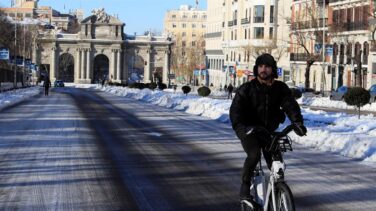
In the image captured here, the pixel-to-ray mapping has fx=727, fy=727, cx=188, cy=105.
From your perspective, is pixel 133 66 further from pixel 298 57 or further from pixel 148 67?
pixel 298 57

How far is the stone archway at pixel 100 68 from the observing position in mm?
144375

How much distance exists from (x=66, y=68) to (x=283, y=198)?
145112 mm

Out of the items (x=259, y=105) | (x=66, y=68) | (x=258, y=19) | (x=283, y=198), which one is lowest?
(x=283, y=198)

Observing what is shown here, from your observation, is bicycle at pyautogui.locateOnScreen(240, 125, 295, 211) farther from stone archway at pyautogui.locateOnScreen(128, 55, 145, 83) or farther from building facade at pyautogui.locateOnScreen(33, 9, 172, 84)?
stone archway at pyautogui.locateOnScreen(128, 55, 145, 83)

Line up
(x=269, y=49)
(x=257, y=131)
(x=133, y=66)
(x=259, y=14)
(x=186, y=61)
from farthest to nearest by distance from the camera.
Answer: (x=133, y=66) < (x=186, y=61) < (x=259, y=14) < (x=269, y=49) < (x=257, y=131)

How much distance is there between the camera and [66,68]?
150 metres

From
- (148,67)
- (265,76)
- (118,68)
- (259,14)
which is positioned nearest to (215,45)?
(148,67)

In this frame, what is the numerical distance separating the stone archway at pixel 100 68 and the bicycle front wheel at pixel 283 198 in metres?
138

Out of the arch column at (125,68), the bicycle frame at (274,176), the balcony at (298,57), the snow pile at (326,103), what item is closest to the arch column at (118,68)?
the arch column at (125,68)

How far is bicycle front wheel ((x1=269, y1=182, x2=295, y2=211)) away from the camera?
685cm

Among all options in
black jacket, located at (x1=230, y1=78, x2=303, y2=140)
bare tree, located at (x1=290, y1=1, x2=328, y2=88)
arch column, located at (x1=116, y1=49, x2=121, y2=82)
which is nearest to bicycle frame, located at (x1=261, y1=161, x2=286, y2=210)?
black jacket, located at (x1=230, y1=78, x2=303, y2=140)

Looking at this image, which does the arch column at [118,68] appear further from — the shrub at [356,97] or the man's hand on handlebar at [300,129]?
the man's hand on handlebar at [300,129]

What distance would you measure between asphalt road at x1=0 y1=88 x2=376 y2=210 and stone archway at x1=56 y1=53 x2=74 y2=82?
415ft

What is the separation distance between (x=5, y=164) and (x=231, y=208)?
5599mm
